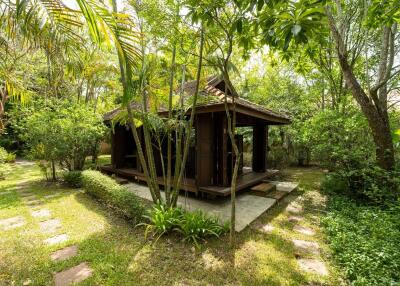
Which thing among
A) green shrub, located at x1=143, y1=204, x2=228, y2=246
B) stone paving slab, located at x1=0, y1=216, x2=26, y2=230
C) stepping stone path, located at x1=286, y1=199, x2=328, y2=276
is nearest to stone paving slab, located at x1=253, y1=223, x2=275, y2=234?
stepping stone path, located at x1=286, y1=199, x2=328, y2=276

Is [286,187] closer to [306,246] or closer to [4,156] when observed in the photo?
[306,246]

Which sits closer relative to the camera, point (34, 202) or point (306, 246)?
point (306, 246)

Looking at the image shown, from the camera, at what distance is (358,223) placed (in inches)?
157

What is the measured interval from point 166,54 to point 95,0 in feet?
7.26

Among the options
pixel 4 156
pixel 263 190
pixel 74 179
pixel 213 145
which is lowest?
pixel 263 190

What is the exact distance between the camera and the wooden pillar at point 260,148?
8.55m

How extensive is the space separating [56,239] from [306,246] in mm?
4606

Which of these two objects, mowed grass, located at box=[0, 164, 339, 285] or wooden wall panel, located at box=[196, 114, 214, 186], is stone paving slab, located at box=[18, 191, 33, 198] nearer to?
mowed grass, located at box=[0, 164, 339, 285]

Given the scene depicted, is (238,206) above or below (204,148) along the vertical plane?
below

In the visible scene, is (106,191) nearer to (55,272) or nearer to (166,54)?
(55,272)

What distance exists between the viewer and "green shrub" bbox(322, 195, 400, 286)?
2.67 meters

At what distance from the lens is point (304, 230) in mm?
4195

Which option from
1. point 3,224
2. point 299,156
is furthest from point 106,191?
point 299,156

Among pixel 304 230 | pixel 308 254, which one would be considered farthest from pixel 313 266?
pixel 304 230
